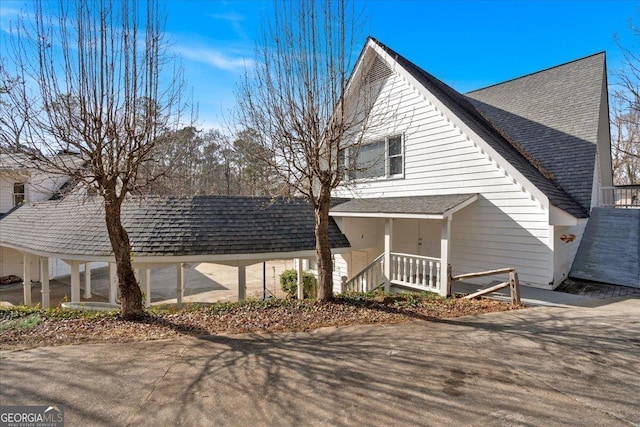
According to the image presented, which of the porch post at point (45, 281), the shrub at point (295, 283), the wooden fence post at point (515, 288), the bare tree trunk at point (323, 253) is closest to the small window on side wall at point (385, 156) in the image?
the bare tree trunk at point (323, 253)

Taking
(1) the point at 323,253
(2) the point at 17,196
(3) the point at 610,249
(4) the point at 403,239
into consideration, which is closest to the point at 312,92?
(1) the point at 323,253

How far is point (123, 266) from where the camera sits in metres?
5.83

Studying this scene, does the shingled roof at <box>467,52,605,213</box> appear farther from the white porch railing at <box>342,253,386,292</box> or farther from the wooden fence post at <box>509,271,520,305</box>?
the white porch railing at <box>342,253,386,292</box>

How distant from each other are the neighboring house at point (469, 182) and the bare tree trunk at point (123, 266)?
18.9 ft

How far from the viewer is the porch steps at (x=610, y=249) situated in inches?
353

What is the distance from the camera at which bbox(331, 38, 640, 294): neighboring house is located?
805cm

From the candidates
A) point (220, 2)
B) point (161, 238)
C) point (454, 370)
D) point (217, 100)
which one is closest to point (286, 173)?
point (217, 100)

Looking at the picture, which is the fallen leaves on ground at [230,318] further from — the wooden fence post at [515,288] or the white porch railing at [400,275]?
the white porch railing at [400,275]

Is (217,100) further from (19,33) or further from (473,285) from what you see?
(473,285)

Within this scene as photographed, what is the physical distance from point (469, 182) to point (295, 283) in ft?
26.2

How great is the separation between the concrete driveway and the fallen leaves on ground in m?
0.40

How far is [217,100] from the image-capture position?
7.23 metres

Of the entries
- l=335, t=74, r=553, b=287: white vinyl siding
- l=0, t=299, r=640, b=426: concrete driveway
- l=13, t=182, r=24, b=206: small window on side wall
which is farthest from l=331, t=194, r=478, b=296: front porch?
l=13, t=182, r=24, b=206: small window on side wall

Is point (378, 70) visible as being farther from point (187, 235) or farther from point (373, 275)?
point (187, 235)
